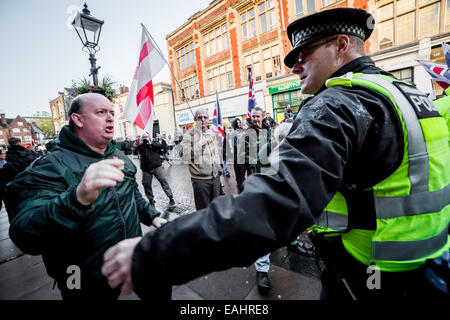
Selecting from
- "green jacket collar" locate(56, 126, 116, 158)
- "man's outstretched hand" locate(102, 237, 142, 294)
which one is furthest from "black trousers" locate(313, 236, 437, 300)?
"green jacket collar" locate(56, 126, 116, 158)

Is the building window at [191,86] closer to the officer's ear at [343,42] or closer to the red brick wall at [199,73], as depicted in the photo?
the red brick wall at [199,73]

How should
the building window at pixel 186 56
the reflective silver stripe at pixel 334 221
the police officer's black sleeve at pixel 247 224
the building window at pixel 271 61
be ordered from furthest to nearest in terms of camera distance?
1. the building window at pixel 186 56
2. the building window at pixel 271 61
3. the reflective silver stripe at pixel 334 221
4. the police officer's black sleeve at pixel 247 224

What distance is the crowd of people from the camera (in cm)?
60

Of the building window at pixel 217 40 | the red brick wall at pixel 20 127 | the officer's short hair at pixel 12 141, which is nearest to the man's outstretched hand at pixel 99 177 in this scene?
the officer's short hair at pixel 12 141

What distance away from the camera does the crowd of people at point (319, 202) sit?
0.60 metres

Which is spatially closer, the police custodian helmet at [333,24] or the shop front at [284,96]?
the police custodian helmet at [333,24]

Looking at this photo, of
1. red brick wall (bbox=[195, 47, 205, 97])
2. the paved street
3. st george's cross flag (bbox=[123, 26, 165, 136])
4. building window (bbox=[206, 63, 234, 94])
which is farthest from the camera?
red brick wall (bbox=[195, 47, 205, 97])

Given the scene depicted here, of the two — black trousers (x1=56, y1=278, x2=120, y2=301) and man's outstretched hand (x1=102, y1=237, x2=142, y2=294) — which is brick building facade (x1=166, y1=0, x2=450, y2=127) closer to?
man's outstretched hand (x1=102, y1=237, x2=142, y2=294)

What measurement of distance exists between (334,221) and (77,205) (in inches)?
53.5

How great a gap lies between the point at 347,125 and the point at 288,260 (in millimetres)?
2654

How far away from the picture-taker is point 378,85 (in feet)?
2.82

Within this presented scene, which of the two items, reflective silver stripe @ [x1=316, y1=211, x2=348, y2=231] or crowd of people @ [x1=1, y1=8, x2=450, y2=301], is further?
reflective silver stripe @ [x1=316, y1=211, x2=348, y2=231]

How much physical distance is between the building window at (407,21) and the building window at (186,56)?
16.4 meters

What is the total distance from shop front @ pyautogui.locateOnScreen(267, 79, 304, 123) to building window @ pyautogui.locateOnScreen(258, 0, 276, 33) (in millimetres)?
4596
